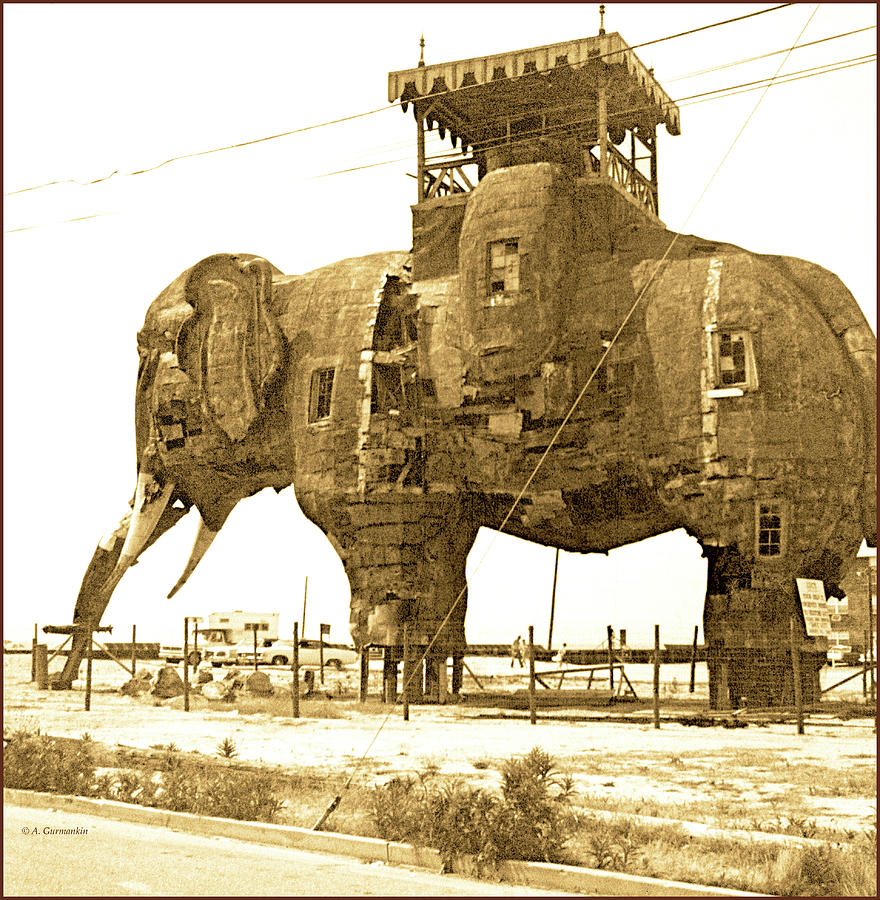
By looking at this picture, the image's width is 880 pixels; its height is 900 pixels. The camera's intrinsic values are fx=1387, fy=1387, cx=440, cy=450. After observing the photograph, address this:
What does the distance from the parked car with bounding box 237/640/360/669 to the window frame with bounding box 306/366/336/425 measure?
2643cm

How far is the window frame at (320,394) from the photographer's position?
2684 cm

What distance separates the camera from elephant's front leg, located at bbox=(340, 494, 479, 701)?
25922 millimetres

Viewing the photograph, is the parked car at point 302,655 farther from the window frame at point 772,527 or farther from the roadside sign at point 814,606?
the window frame at point 772,527

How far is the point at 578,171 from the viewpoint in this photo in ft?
89.6

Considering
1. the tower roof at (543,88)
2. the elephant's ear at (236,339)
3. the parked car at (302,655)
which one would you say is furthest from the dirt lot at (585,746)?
the parked car at (302,655)

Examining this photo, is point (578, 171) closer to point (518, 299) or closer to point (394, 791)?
point (518, 299)

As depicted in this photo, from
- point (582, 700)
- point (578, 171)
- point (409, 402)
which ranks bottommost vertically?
point (582, 700)

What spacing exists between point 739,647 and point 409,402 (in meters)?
7.76

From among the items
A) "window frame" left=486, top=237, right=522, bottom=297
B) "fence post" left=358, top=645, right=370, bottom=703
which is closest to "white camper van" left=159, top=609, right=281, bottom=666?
"fence post" left=358, top=645, right=370, bottom=703

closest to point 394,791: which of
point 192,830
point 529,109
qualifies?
point 192,830

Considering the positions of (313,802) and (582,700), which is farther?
(582,700)

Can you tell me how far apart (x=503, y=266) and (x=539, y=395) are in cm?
246

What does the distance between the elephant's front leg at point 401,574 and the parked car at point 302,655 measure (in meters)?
26.2

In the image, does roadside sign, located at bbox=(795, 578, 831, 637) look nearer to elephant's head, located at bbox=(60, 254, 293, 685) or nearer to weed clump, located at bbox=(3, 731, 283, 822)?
weed clump, located at bbox=(3, 731, 283, 822)
